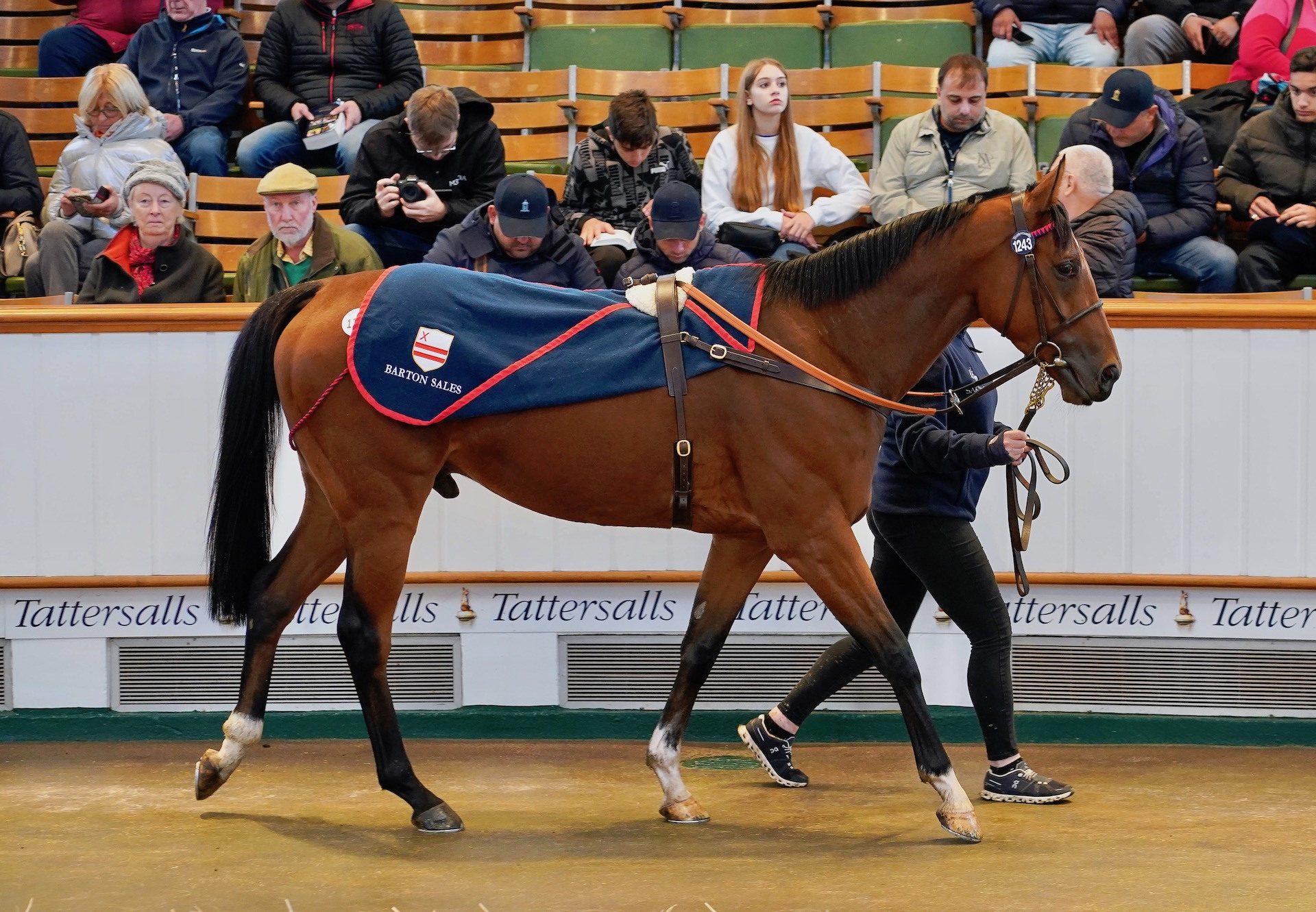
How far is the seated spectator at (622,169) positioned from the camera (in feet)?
24.4

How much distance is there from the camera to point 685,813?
513 centimetres

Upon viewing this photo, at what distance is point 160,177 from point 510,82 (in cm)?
344

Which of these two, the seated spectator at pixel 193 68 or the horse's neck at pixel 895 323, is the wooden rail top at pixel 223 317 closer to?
the horse's neck at pixel 895 323

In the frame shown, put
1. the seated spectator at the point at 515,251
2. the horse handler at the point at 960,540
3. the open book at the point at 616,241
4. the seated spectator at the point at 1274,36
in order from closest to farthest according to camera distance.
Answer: the horse handler at the point at 960,540, the seated spectator at the point at 515,251, the open book at the point at 616,241, the seated spectator at the point at 1274,36

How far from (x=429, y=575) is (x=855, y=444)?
2.06 m

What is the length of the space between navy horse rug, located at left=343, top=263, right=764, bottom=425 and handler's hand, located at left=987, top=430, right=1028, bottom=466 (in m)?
0.85

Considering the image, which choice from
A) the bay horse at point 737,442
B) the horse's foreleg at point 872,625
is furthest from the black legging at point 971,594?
the bay horse at point 737,442

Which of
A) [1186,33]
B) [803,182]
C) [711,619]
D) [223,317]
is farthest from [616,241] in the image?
[1186,33]

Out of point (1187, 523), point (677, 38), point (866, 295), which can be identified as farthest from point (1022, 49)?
point (866, 295)

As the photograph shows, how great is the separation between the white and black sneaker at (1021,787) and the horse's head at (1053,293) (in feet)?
4.34

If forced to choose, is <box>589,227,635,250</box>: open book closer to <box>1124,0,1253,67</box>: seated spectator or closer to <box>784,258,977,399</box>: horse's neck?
<box>784,258,977,399</box>: horse's neck

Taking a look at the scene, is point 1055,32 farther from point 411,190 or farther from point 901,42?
point 411,190

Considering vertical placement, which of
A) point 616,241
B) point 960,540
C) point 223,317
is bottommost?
point 960,540

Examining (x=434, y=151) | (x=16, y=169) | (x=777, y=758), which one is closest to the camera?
(x=777, y=758)
